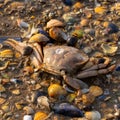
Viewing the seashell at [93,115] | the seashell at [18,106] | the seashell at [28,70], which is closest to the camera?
the seashell at [93,115]

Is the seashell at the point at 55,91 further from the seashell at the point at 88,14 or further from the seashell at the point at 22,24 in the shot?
the seashell at the point at 88,14

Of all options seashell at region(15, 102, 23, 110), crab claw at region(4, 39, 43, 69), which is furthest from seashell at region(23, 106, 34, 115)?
crab claw at region(4, 39, 43, 69)

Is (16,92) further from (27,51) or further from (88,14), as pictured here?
(88,14)

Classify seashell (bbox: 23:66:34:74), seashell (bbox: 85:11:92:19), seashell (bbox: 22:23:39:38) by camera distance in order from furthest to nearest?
1. seashell (bbox: 85:11:92:19)
2. seashell (bbox: 22:23:39:38)
3. seashell (bbox: 23:66:34:74)

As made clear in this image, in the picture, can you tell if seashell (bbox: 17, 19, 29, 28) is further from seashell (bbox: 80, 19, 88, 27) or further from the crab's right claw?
seashell (bbox: 80, 19, 88, 27)

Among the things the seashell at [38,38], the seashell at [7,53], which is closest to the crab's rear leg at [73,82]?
the seashell at [38,38]

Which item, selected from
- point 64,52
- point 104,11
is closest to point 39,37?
point 64,52

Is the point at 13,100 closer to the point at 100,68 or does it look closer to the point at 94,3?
the point at 100,68
